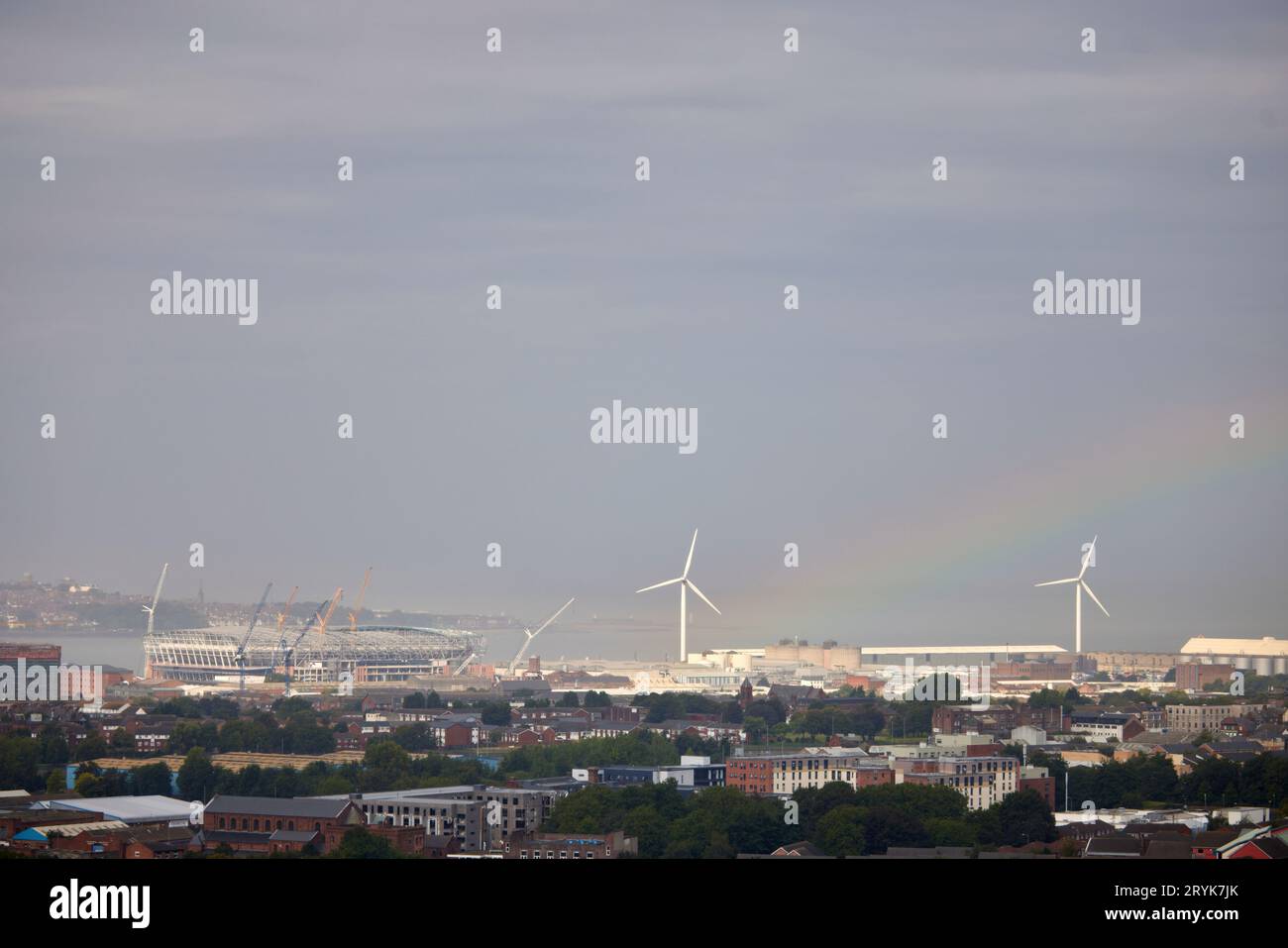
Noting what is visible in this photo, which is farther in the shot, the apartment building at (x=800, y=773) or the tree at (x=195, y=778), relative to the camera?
the tree at (x=195, y=778)

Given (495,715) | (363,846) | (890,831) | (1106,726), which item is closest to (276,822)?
(363,846)

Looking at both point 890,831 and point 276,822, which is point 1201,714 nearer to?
point 890,831

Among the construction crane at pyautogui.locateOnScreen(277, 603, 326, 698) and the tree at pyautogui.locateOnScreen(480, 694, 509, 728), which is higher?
the construction crane at pyautogui.locateOnScreen(277, 603, 326, 698)

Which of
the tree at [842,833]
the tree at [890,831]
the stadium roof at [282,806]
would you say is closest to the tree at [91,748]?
the stadium roof at [282,806]

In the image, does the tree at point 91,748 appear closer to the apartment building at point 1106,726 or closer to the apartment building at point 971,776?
the apartment building at point 971,776

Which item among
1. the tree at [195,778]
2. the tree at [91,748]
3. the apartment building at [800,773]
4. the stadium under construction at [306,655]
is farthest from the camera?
the stadium under construction at [306,655]

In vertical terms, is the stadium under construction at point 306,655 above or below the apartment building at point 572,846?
above

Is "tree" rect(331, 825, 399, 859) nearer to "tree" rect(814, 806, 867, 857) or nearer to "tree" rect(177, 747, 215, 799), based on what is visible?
"tree" rect(814, 806, 867, 857)

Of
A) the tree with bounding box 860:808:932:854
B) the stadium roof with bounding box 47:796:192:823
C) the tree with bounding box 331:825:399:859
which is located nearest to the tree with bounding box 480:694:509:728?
the stadium roof with bounding box 47:796:192:823
